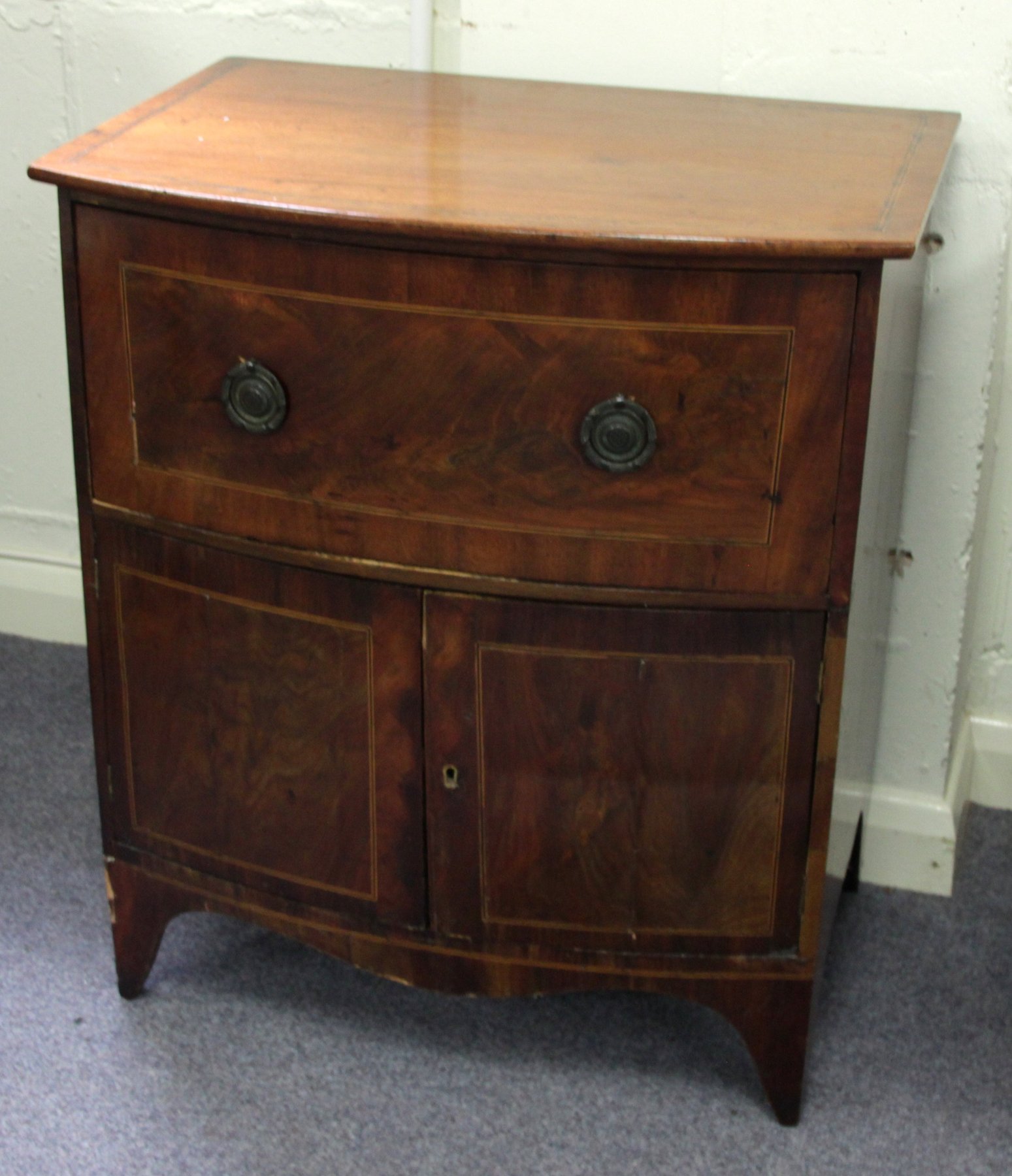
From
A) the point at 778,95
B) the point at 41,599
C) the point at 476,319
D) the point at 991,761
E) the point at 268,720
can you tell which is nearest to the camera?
the point at 476,319

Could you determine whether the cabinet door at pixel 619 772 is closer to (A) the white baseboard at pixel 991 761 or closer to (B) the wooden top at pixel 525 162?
(B) the wooden top at pixel 525 162

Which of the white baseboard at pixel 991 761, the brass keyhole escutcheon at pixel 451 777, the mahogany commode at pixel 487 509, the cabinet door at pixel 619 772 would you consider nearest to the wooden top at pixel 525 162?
the mahogany commode at pixel 487 509

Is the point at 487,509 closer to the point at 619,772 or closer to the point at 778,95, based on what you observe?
the point at 619,772

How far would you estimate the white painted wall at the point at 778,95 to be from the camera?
1.53 m

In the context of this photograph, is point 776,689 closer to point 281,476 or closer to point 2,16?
point 281,476

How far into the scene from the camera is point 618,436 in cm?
119

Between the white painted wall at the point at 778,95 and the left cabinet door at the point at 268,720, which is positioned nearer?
the left cabinet door at the point at 268,720

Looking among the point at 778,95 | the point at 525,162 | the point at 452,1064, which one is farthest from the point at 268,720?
the point at 778,95

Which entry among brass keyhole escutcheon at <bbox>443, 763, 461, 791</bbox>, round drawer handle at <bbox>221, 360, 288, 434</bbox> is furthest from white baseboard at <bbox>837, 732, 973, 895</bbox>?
round drawer handle at <bbox>221, 360, 288, 434</bbox>

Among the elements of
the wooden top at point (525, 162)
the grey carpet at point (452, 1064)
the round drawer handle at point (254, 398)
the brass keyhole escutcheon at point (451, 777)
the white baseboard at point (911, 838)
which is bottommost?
the grey carpet at point (452, 1064)

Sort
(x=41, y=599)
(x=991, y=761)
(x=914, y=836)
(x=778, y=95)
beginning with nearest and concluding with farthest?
(x=778, y=95) < (x=914, y=836) < (x=991, y=761) < (x=41, y=599)

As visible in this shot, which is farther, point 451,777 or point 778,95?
point 778,95

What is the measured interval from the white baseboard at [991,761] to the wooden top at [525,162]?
0.76 m

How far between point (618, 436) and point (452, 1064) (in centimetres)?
Result: 71
